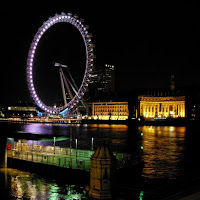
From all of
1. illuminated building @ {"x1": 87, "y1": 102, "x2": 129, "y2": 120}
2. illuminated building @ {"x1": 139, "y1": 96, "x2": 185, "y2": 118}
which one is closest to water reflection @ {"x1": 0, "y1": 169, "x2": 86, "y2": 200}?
illuminated building @ {"x1": 139, "y1": 96, "x2": 185, "y2": 118}

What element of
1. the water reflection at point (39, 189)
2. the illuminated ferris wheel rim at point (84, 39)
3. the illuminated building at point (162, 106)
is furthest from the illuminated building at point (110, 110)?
the water reflection at point (39, 189)

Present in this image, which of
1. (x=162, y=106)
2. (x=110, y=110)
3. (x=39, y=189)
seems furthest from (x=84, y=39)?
(x=110, y=110)

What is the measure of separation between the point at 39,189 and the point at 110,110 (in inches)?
6882

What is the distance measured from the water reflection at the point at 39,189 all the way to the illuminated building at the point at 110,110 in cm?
16309

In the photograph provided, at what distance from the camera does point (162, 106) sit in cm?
17388

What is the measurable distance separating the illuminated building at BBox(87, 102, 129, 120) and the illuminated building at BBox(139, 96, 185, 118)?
39.7ft

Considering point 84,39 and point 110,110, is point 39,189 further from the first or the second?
point 110,110

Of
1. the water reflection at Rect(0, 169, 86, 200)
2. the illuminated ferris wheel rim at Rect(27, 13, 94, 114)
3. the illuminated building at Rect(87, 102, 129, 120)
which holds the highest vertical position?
the illuminated ferris wheel rim at Rect(27, 13, 94, 114)

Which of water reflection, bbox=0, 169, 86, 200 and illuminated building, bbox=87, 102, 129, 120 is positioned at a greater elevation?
illuminated building, bbox=87, 102, 129, 120

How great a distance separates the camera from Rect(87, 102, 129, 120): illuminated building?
18575cm

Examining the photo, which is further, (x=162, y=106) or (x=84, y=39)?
(x=162, y=106)

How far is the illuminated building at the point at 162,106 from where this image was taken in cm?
16812

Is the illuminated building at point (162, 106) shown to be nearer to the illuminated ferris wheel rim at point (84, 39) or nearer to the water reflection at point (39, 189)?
the illuminated ferris wheel rim at point (84, 39)

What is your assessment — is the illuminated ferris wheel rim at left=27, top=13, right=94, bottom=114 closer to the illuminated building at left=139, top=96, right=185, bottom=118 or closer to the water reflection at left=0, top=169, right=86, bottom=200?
the water reflection at left=0, top=169, right=86, bottom=200
